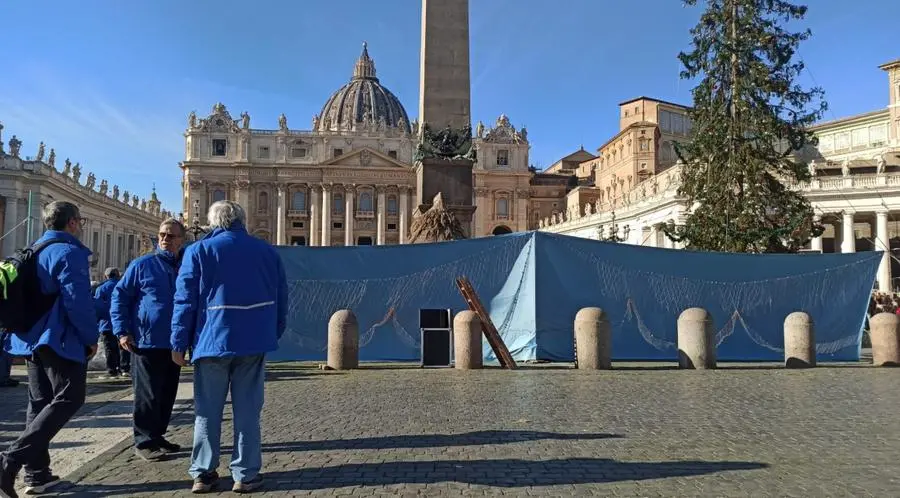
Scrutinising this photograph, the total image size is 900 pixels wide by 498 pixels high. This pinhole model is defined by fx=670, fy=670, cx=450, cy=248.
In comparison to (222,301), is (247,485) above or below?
below

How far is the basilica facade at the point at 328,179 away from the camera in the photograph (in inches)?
3637

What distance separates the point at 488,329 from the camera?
421 inches

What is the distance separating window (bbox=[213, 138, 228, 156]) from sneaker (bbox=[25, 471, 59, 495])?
9379 centimetres

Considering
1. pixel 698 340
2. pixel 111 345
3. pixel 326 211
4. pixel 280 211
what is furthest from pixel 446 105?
pixel 280 211

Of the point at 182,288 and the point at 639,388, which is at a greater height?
the point at 182,288

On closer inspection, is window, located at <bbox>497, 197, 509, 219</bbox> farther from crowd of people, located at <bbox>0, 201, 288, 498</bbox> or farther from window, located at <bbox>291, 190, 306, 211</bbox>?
crowd of people, located at <bbox>0, 201, 288, 498</bbox>

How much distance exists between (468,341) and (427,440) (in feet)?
16.3

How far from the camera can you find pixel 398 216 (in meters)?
96.1

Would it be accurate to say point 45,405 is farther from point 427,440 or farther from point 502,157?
point 502,157

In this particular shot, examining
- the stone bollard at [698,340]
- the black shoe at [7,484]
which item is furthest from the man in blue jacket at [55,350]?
A: the stone bollard at [698,340]

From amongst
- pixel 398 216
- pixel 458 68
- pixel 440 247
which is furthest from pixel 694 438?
pixel 398 216

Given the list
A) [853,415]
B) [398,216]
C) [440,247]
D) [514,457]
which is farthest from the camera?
[398,216]

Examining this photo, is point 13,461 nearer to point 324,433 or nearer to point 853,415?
point 324,433

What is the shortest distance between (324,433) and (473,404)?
1.95 meters
